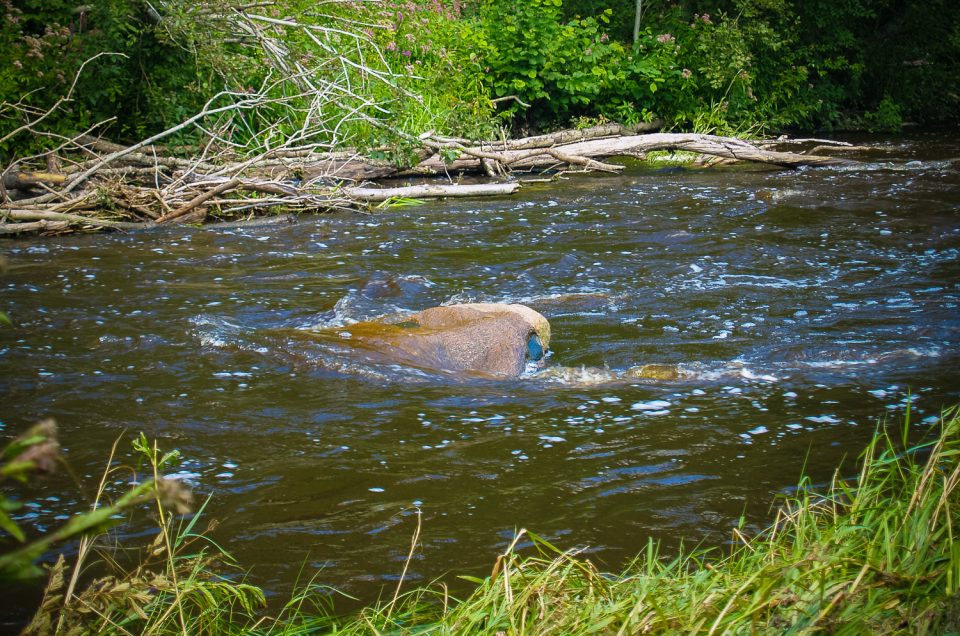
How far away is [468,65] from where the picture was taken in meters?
15.1

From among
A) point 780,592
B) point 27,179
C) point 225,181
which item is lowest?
point 780,592

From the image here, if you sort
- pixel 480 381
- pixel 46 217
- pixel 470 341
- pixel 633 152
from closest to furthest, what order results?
pixel 480 381 < pixel 470 341 < pixel 46 217 < pixel 633 152

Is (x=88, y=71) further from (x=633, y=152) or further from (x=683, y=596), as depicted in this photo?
(x=683, y=596)

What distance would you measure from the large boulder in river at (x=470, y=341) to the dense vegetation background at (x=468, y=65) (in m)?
5.01

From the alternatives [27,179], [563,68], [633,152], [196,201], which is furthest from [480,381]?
[563,68]

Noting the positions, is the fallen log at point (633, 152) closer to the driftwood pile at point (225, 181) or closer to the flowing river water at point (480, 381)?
the driftwood pile at point (225, 181)

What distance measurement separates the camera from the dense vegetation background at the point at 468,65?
35.2ft

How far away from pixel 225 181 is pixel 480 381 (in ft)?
20.5

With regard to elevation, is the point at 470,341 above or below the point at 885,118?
below

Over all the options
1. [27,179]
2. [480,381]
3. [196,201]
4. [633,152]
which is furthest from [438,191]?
[480,381]

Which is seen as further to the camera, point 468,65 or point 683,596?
point 468,65

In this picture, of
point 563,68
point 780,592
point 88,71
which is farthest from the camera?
point 563,68

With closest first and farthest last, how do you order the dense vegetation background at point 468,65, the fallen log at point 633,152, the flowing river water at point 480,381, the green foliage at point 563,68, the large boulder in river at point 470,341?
the flowing river water at point 480,381
the large boulder in river at point 470,341
the dense vegetation background at point 468,65
the fallen log at point 633,152
the green foliage at point 563,68

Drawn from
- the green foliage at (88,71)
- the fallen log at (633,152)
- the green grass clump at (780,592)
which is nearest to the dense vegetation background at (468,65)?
the green foliage at (88,71)
